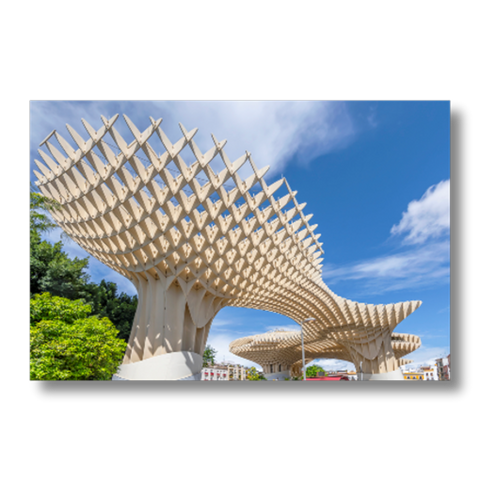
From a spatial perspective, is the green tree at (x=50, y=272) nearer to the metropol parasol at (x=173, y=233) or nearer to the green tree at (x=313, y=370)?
the metropol parasol at (x=173, y=233)

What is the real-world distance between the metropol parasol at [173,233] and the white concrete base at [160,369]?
0.18 feet

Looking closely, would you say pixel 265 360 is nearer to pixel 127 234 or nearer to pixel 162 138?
pixel 127 234

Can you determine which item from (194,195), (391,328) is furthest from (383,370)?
(194,195)

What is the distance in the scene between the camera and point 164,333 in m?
17.7

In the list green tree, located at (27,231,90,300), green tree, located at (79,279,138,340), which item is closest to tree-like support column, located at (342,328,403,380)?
green tree, located at (79,279,138,340)

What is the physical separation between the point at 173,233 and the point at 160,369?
26.0ft

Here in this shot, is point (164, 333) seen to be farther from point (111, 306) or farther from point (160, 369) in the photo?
point (111, 306)

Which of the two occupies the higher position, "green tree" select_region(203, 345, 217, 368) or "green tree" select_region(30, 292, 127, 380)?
"green tree" select_region(30, 292, 127, 380)

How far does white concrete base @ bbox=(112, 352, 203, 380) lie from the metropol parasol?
0.06 m

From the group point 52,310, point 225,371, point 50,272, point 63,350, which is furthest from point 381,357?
point 225,371

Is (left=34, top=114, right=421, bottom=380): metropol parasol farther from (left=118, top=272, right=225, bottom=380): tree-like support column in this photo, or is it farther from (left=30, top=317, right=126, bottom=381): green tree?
(left=30, top=317, right=126, bottom=381): green tree

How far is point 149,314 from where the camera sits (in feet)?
61.0

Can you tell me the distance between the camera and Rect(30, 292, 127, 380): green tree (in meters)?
11.2
